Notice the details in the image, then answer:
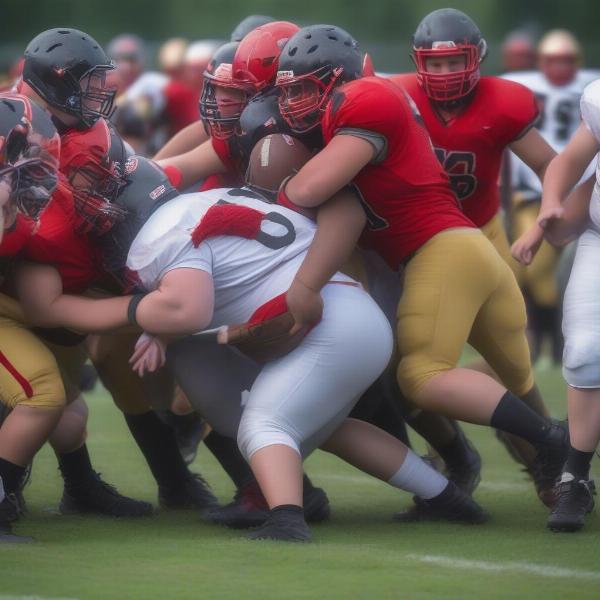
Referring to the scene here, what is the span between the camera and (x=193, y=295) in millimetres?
3930

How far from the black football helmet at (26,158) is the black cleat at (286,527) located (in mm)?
1027

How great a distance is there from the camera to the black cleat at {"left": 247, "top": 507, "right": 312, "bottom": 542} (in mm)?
3910

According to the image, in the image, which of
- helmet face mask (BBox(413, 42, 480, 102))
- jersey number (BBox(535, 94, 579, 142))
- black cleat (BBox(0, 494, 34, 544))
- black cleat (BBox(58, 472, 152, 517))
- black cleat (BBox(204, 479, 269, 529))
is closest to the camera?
black cleat (BBox(0, 494, 34, 544))

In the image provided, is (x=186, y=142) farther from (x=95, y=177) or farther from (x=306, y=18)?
(x=306, y=18)

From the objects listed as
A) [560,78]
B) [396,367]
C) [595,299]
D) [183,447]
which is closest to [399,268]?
[396,367]

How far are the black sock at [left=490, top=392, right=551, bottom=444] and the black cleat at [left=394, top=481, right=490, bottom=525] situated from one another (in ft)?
0.90

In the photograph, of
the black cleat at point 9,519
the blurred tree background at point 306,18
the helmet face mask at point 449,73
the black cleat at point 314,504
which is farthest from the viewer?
the blurred tree background at point 306,18

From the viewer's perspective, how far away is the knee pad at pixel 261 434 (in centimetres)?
398

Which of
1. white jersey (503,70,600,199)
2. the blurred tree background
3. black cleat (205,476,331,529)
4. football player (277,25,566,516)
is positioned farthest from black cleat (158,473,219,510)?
the blurred tree background

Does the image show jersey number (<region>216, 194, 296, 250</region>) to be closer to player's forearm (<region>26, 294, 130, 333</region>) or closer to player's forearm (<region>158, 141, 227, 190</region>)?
player's forearm (<region>26, 294, 130, 333</region>)

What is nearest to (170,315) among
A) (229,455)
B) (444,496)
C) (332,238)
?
(332,238)

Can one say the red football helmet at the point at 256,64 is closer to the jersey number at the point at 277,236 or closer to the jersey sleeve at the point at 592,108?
the jersey number at the point at 277,236

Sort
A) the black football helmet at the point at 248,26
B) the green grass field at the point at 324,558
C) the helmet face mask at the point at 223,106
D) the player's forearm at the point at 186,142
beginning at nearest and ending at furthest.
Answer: the green grass field at the point at 324,558 < the helmet face mask at the point at 223,106 < the player's forearm at the point at 186,142 < the black football helmet at the point at 248,26

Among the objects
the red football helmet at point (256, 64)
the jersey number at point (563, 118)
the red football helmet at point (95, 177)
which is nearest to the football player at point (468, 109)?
the red football helmet at point (256, 64)
